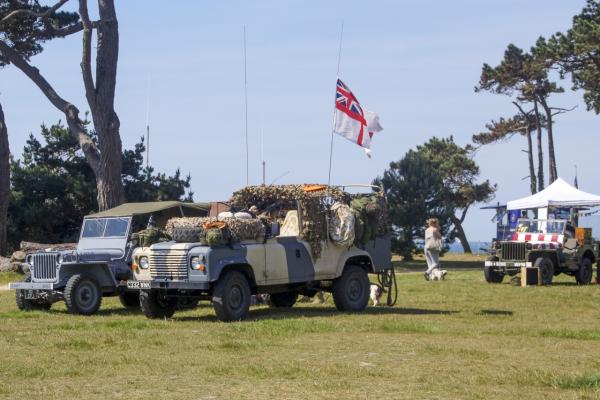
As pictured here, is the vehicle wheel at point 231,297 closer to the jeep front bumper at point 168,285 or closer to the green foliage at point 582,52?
the jeep front bumper at point 168,285

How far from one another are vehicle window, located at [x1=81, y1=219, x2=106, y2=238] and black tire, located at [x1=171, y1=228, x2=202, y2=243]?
386 centimetres

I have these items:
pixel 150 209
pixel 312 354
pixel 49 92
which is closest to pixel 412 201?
pixel 49 92

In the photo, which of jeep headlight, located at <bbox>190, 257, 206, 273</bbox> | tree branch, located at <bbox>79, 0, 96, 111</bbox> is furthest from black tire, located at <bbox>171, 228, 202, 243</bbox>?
tree branch, located at <bbox>79, 0, 96, 111</bbox>

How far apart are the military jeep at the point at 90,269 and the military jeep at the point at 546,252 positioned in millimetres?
10978

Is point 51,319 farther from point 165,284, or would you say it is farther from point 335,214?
point 335,214

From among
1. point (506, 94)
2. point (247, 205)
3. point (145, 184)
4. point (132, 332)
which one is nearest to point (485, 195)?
point (506, 94)

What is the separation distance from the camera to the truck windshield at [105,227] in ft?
66.0

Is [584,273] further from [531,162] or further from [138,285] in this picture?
[531,162]

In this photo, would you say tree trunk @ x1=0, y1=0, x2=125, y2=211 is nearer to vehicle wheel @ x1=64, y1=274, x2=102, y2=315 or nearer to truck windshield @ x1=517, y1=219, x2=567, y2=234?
truck windshield @ x1=517, y1=219, x2=567, y2=234

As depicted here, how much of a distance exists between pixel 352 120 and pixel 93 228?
5746mm

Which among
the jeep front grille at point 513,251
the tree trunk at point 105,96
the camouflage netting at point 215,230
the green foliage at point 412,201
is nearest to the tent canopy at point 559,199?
the jeep front grille at point 513,251

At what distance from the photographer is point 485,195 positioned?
229 ft

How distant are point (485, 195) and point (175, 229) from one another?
54.6 meters

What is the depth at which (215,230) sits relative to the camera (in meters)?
16.3
